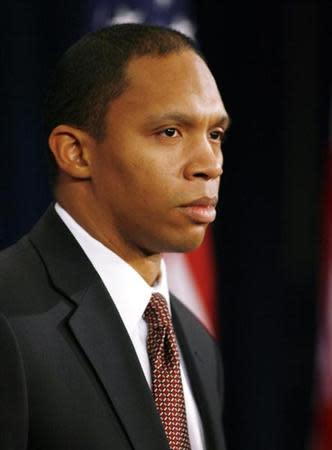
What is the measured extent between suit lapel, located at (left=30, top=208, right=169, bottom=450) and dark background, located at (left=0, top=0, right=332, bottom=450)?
1439 mm

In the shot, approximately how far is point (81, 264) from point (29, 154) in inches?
31.7

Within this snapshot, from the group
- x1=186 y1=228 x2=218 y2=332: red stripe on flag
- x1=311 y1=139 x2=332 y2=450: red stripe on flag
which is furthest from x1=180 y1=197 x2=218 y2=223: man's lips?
x1=311 y1=139 x2=332 y2=450: red stripe on flag

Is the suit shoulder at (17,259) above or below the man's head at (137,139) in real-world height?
below

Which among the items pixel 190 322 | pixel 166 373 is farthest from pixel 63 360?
pixel 190 322

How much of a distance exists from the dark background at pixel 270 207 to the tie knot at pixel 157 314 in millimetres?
1367

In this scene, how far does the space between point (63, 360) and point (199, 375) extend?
322mm

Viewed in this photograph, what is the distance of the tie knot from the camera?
1.35 m

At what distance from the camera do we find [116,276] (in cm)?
132

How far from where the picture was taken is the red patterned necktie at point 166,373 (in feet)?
4.25

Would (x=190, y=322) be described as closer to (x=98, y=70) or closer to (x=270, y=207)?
(x=98, y=70)

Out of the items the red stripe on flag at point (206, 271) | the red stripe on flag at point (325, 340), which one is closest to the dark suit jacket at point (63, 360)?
the red stripe on flag at point (206, 271)

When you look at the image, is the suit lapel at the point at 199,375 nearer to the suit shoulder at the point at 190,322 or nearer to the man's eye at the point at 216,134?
the suit shoulder at the point at 190,322

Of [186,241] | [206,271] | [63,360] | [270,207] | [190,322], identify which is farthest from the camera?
[270,207]

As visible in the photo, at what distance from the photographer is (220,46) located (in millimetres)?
2703
